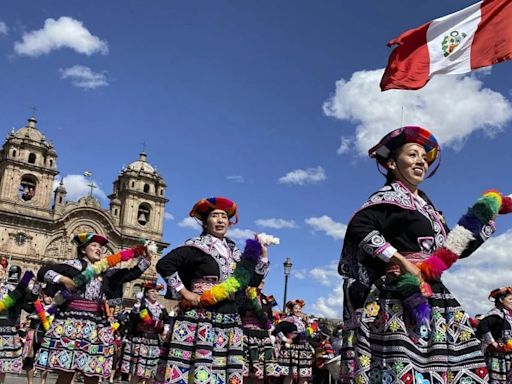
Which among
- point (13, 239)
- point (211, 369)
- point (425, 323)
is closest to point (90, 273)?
→ point (211, 369)

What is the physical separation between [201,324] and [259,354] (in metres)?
4.94

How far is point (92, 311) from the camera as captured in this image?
7.99 m

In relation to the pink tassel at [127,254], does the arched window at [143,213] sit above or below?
above

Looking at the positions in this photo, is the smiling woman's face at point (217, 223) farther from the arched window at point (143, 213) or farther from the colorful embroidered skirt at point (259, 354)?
the arched window at point (143, 213)

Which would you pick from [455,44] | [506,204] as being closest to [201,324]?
[506,204]

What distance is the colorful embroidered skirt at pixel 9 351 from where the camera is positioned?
32.3 feet

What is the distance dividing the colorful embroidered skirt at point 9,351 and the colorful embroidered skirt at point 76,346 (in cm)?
248

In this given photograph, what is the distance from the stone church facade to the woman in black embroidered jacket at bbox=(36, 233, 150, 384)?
160 feet

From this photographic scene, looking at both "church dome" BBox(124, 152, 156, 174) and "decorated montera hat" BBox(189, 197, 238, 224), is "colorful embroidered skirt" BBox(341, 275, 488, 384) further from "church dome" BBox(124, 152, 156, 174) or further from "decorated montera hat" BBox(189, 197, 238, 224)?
"church dome" BBox(124, 152, 156, 174)

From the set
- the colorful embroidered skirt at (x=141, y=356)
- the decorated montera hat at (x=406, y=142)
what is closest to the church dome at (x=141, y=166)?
the colorful embroidered skirt at (x=141, y=356)

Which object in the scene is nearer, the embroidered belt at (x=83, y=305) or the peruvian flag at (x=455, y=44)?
the peruvian flag at (x=455, y=44)

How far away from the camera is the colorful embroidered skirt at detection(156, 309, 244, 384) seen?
19.4 ft

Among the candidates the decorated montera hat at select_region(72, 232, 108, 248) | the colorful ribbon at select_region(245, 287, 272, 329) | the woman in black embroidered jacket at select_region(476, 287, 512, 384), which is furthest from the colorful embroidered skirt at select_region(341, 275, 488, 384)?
the colorful ribbon at select_region(245, 287, 272, 329)

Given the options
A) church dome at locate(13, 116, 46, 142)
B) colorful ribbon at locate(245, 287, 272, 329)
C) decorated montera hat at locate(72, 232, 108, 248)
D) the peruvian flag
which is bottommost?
colorful ribbon at locate(245, 287, 272, 329)
